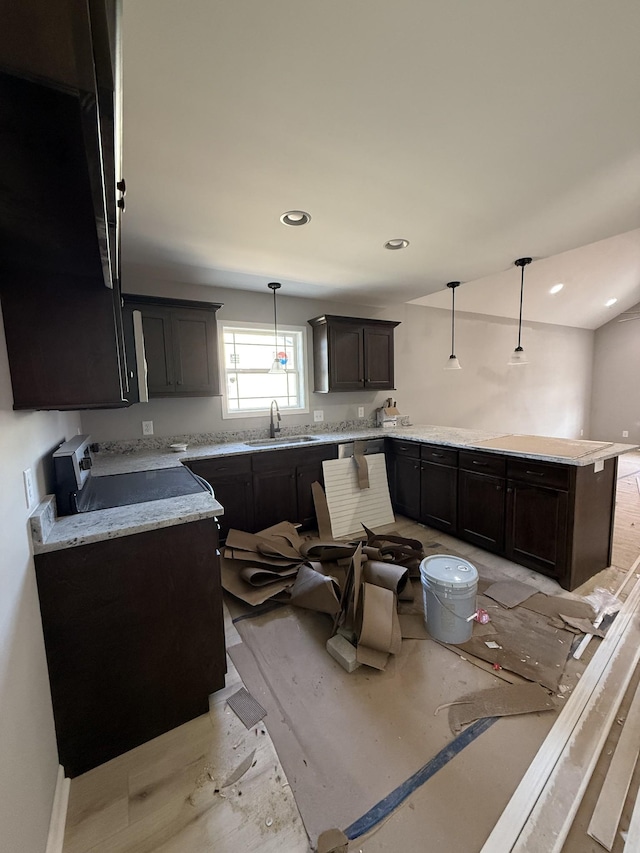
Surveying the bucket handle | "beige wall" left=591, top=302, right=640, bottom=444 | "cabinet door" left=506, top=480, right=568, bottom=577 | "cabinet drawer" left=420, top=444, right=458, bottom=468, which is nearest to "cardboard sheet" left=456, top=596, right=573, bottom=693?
the bucket handle

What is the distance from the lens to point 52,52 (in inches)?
17.1

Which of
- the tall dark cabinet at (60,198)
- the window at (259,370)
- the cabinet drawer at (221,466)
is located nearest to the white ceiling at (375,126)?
the tall dark cabinet at (60,198)

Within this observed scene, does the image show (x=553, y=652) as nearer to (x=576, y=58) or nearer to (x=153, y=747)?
(x=153, y=747)

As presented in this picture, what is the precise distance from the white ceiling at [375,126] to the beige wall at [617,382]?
6.32 meters

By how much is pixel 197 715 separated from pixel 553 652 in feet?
6.15

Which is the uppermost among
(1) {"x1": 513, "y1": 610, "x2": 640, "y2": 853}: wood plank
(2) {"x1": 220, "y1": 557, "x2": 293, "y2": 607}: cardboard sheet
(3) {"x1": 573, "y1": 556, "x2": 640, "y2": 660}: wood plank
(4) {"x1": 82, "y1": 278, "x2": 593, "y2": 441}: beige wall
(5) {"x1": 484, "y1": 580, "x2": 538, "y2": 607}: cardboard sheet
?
(4) {"x1": 82, "y1": 278, "x2": 593, "y2": 441}: beige wall

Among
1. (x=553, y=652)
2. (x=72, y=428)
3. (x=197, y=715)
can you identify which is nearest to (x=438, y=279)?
(x=553, y=652)

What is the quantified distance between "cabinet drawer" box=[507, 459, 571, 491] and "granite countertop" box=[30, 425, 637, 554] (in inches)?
2.4

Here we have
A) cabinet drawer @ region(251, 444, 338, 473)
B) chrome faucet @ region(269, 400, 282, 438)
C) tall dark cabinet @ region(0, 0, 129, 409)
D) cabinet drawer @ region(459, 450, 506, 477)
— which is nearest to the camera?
tall dark cabinet @ region(0, 0, 129, 409)

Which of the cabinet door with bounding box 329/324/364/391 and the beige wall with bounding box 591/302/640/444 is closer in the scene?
the cabinet door with bounding box 329/324/364/391

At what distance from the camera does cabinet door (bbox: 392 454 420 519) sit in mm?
3694

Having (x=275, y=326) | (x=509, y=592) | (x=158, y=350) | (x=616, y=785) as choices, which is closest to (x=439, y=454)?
(x=509, y=592)

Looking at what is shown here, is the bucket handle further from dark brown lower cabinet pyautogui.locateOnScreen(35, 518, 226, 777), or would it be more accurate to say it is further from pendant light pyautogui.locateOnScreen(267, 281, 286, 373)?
pendant light pyautogui.locateOnScreen(267, 281, 286, 373)

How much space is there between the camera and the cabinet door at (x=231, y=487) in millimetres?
3004
